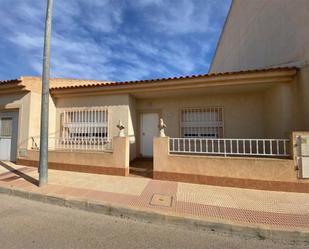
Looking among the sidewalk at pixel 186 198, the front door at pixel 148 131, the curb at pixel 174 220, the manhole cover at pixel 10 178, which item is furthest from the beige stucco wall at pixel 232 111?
the manhole cover at pixel 10 178

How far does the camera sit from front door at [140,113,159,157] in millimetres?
8352

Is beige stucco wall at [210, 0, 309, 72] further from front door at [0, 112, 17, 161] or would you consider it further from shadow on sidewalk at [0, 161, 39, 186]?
front door at [0, 112, 17, 161]

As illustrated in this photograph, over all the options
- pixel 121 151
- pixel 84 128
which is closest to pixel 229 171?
pixel 121 151

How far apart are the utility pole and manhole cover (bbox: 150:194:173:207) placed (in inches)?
123

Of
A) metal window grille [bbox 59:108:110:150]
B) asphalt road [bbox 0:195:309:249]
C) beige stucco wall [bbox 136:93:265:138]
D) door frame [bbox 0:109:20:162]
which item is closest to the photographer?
asphalt road [bbox 0:195:309:249]

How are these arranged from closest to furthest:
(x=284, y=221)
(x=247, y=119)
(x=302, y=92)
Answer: (x=284, y=221) < (x=302, y=92) < (x=247, y=119)

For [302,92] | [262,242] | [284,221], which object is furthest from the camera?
[302,92]

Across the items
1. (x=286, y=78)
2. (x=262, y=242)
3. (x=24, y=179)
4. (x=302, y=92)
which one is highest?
(x=286, y=78)

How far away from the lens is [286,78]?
5879 mm

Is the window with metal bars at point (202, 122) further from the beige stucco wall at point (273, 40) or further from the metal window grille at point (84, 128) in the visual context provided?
the metal window grille at point (84, 128)

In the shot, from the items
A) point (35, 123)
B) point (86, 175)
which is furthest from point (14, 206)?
point (35, 123)

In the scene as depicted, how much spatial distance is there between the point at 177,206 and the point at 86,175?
3.66 metres

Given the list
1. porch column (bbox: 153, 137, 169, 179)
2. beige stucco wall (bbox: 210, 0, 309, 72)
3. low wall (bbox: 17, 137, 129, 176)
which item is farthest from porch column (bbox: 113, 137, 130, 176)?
beige stucco wall (bbox: 210, 0, 309, 72)

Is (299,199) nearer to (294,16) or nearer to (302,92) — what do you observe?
(302,92)
